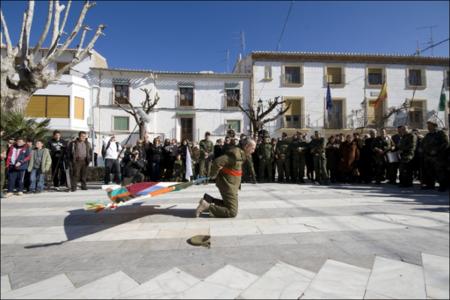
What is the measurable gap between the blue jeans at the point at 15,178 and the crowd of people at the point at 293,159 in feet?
6.61

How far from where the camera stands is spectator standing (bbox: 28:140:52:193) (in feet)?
17.2

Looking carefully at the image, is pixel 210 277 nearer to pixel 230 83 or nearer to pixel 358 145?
pixel 358 145

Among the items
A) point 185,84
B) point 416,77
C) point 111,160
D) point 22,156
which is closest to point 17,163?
point 22,156

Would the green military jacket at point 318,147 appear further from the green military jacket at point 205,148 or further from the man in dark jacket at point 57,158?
the man in dark jacket at point 57,158

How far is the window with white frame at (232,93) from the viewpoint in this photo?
27188mm

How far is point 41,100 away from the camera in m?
24.0

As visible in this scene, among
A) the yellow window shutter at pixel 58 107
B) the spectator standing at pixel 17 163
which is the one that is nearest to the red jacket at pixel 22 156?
the spectator standing at pixel 17 163

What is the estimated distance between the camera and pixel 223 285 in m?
2.37

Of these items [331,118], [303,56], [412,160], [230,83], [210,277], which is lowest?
[210,277]

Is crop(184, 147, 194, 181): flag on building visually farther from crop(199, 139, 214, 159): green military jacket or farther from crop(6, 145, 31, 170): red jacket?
crop(6, 145, 31, 170): red jacket

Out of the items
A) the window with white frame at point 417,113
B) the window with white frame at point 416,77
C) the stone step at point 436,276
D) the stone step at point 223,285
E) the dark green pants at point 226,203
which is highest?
the window with white frame at point 416,77

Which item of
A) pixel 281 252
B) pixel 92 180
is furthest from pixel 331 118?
pixel 281 252

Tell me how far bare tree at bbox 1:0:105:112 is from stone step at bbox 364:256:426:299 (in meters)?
8.35

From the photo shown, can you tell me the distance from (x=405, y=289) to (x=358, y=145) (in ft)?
26.1
